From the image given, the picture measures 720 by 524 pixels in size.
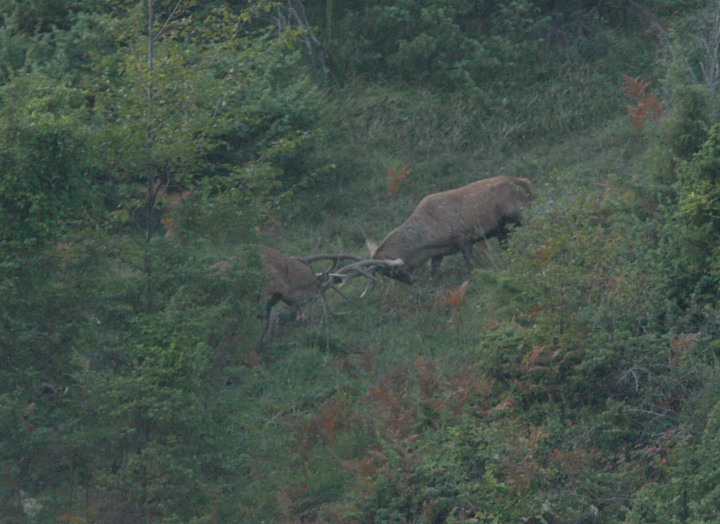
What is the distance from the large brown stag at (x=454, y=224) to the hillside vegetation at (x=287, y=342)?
40 cm

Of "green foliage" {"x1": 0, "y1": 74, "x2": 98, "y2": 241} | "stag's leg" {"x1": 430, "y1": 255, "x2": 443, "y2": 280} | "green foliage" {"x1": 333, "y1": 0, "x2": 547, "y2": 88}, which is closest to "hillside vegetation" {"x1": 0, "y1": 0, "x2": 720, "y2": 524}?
"green foliage" {"x1": 0, "y1": 74, "x2": 98, "y2": 241}

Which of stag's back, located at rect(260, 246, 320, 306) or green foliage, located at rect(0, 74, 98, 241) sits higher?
green foliage, located at rect(0, 74, 98, 241)

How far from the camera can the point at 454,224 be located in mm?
15984

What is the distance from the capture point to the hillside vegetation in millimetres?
9336

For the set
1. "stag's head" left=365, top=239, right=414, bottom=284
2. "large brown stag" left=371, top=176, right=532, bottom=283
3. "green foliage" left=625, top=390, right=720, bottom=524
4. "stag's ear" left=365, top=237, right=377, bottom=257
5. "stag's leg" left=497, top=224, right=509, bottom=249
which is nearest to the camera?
"green foliage" left=625, top=390, right=720, bottom=524

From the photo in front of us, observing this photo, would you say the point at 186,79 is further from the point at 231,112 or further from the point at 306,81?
the point at 306,81

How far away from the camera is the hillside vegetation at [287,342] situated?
368 inches

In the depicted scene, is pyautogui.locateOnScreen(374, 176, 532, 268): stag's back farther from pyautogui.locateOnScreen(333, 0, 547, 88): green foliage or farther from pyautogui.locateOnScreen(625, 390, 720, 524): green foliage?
pyautogui.locateOnScreen(625, 390, 720, 524): green foliage

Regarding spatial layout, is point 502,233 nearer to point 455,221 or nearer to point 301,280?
Answer: point 455,221

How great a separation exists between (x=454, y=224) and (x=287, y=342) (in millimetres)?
3480

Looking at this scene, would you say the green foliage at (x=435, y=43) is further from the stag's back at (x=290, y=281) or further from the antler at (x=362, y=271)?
the stag's back at (x=290, y=281)

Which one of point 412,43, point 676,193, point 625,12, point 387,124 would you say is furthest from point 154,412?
point 625,12

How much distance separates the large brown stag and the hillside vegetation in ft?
1.33

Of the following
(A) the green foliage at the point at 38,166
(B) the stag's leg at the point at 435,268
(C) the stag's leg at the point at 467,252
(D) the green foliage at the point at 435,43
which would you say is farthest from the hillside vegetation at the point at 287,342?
(D) the green foliage at the point at 435,43
